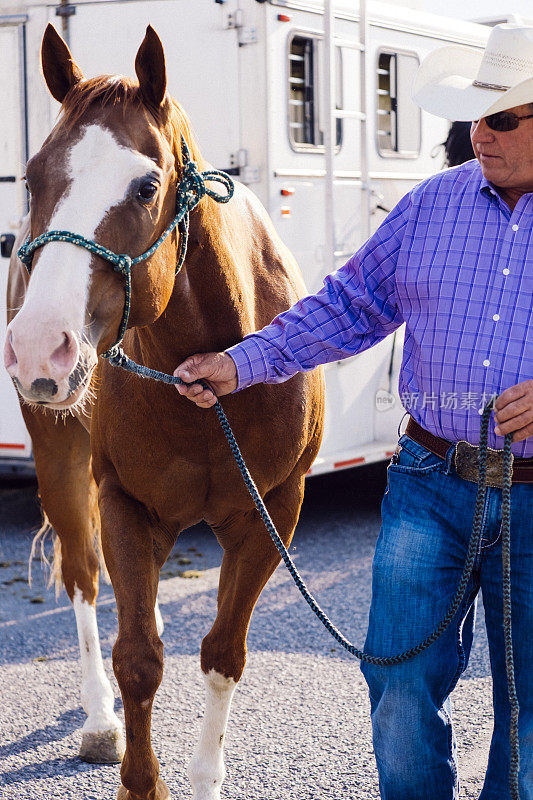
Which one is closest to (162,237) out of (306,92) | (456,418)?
(456,418)

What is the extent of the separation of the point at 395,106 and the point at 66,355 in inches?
203

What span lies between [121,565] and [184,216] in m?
0.99

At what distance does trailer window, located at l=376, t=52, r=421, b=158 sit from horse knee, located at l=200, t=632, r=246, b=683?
4.25 meters

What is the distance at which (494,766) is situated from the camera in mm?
2465

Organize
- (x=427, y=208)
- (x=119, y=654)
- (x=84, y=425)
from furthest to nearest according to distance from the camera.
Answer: (x=84, y=425) < (x=119, y=654) < (x=427, y=208)

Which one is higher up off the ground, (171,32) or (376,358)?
(171,32)

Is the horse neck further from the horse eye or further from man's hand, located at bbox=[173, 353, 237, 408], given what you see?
the horse eye

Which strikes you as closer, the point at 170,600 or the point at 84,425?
the point at 84,425

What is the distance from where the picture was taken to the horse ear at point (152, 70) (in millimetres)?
2299

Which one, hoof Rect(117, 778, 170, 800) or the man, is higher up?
the man

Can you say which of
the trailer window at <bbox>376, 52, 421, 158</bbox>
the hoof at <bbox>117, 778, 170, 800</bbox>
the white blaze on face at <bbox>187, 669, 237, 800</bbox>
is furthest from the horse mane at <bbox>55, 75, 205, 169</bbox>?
the trailer window at <bbox>376, 52, 421, 158</bbox>

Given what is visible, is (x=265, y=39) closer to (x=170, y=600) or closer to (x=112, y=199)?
(x=170, y=600)

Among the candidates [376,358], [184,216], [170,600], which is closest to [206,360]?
[184,216]

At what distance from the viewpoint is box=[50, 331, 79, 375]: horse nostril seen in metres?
1.99
